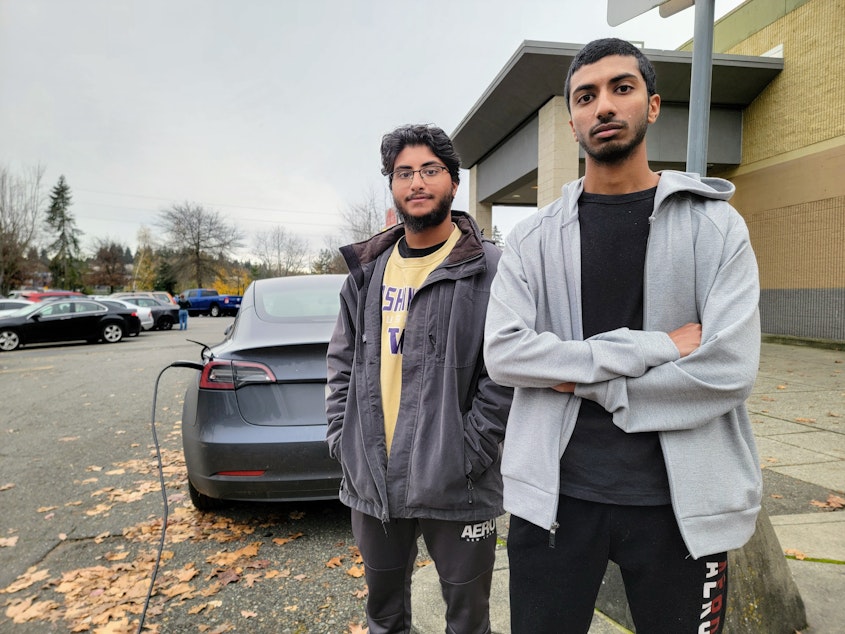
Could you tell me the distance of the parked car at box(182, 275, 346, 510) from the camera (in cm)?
319

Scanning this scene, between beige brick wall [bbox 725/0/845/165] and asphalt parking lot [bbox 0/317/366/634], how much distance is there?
15.4m

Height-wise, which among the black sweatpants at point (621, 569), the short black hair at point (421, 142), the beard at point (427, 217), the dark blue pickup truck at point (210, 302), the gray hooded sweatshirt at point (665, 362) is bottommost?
the dark blue pickup truck at point (210, 302)

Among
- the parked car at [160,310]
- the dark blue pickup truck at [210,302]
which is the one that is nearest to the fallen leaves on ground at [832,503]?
the parked car at [160,310]

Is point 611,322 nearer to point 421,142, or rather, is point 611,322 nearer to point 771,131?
point 421,142

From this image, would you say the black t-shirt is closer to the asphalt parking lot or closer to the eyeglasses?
the eyeglasses

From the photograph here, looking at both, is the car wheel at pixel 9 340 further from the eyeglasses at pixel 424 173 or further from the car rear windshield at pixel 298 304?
the eyeglasses at pixel 424 173

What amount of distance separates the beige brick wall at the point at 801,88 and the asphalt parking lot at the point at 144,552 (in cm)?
1540

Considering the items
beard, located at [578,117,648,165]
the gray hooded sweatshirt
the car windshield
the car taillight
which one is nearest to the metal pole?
the gray hooded sweatshirt

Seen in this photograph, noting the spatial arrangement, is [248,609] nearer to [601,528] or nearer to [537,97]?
[601,528]

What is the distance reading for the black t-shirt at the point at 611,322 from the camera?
4.52ft

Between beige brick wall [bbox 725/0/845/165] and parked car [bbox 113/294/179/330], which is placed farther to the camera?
parked car [bbox 113/294/179/330]

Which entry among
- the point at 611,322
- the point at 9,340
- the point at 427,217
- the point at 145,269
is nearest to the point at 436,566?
the point at 611,322

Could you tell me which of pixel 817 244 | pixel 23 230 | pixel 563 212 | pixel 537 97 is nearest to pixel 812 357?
pixel 817 244

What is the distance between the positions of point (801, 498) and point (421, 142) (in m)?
3.82
